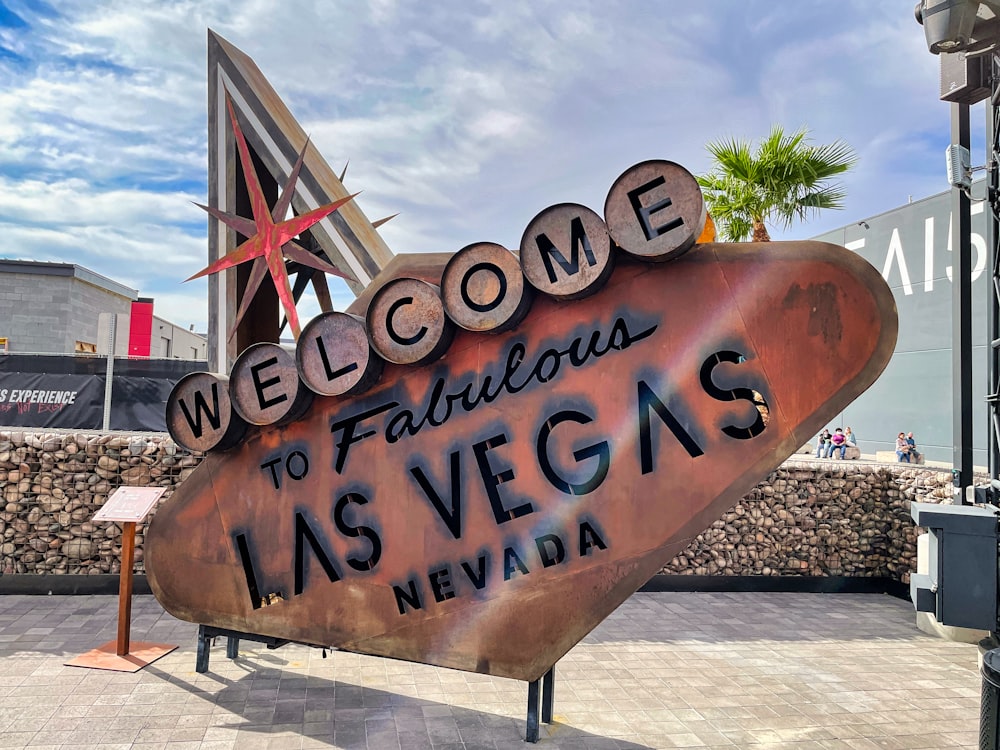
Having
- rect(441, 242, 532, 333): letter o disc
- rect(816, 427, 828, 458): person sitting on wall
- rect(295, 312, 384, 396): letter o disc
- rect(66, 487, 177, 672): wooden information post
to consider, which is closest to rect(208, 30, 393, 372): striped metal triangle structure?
rect(66, 487, 177, 672): wooden information post

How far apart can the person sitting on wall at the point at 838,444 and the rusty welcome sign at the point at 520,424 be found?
18.3 metres

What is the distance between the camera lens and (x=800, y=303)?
173 inches

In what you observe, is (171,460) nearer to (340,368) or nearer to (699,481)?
(340,368)

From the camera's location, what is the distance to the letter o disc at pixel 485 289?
4.80m

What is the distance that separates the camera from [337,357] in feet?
17.2

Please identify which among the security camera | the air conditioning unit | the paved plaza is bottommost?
the paved plaza

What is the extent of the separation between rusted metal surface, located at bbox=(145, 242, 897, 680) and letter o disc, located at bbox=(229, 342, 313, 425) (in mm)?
168

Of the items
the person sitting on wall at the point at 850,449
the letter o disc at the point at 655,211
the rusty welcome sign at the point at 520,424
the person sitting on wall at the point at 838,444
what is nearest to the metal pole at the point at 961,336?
the rusty welcome sign at the point at 520,424

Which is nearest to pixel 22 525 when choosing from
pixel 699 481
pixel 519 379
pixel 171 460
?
pixel 171 460

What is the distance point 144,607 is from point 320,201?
16.7 ft

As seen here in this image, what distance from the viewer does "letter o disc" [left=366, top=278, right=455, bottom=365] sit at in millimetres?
4992

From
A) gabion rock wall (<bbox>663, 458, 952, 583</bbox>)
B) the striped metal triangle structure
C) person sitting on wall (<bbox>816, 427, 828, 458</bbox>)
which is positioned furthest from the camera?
person sitting on wall (<bbox>816, 427, 828, 458</bbox>)

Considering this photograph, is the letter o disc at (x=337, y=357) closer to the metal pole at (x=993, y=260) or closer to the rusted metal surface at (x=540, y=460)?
the rusted metal surface at (x=540, y=460)

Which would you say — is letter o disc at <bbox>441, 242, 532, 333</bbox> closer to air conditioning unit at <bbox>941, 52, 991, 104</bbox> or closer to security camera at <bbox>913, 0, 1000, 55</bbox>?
security camera at <bbox>913, 0, 1000, 55</bbox>
